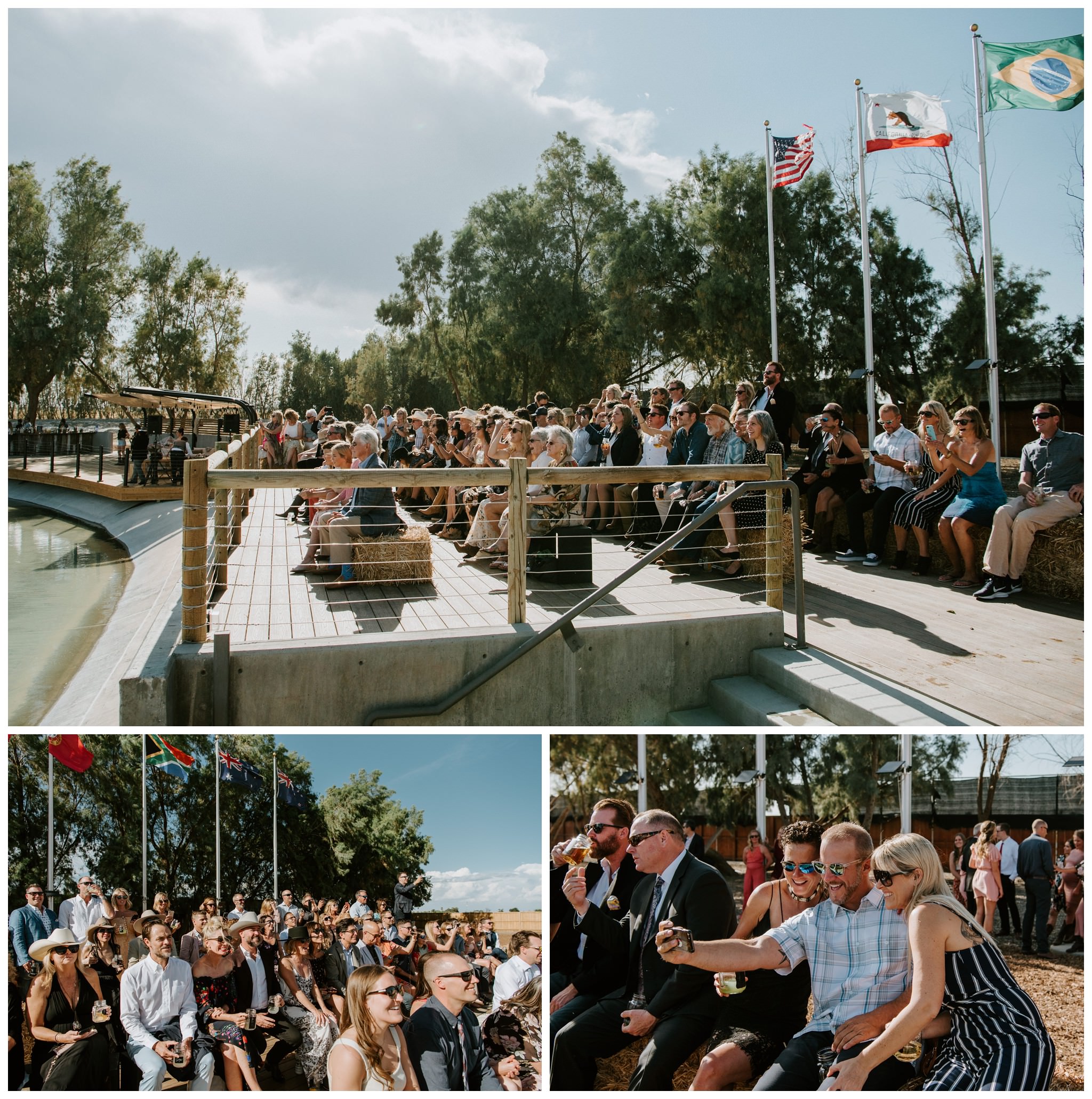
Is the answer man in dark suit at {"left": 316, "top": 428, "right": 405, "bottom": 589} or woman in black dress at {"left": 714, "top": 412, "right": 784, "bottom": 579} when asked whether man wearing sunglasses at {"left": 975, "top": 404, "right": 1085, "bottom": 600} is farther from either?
man in dark suit at {"left": 316, "top": 428, "right": 405, "bottom": 589}

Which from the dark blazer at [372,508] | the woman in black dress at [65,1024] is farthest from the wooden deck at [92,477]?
the woman in black dress at [65,1024]

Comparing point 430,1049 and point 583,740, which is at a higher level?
point 583,740

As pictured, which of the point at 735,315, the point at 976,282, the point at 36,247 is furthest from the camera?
the point at 36,247

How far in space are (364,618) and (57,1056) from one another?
2738 mm

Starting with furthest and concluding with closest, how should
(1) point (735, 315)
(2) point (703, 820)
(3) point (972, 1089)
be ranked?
(1) point (735, 315) < (2) point (703, 820) < (3) point (972, 1089)

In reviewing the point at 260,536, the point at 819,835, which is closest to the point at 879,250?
the point at 260,536

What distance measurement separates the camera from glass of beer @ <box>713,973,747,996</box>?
3.47 m

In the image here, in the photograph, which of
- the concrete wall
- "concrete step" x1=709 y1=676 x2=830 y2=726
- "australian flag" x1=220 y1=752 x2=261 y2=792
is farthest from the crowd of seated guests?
"australian flag" x1=220 y1=752 x2=261 y2=792

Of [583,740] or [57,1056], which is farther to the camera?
[583,740]

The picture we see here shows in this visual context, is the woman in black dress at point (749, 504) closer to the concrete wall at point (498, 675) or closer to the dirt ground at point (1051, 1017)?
the concrete wall at point (498, 675)

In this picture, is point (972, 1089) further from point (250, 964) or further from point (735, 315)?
point (735, 315)

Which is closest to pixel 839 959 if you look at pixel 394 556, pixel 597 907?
pixel 597 907

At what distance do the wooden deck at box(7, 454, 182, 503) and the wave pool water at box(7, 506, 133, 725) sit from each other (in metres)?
1.71

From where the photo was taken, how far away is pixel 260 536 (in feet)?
32.3
